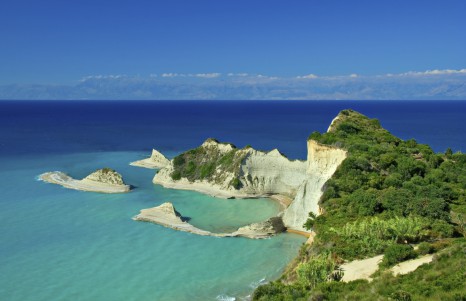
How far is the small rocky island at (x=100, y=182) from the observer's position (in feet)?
202

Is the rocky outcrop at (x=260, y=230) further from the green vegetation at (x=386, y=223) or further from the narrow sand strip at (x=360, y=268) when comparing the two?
the narrow sand strip at (x=360, y=268)

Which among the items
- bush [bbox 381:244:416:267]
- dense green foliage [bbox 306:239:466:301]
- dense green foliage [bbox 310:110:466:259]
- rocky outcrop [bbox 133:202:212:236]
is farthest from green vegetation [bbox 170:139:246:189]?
dense green foliage [bbox 306:239:466:301]

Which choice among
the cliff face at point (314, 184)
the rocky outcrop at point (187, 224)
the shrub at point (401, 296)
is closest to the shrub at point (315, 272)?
the shrub at point (401, 296)

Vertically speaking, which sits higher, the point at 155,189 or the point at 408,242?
the point at 408,242

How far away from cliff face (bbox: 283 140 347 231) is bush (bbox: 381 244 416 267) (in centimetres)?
1974

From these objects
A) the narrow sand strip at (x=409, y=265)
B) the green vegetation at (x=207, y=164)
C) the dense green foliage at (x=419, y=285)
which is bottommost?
the green vegetation at (x=207, y=164)

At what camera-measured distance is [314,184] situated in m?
46.2

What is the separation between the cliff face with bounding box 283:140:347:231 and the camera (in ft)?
148

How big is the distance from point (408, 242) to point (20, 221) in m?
38.8

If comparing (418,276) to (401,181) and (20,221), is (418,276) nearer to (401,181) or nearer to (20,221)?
(401,181)

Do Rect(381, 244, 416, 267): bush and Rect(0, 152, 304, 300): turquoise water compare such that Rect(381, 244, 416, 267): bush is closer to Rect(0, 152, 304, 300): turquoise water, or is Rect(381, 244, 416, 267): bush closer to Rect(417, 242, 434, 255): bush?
Rect(417, 242, 434, 255): bush

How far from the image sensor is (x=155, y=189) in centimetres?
6359

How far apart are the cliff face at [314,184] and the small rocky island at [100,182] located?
26.6 meters

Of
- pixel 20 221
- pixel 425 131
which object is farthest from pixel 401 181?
pixel 425 131
